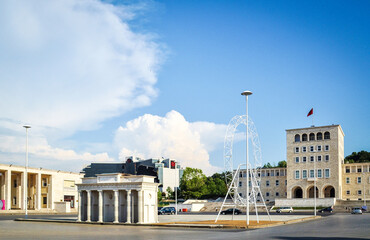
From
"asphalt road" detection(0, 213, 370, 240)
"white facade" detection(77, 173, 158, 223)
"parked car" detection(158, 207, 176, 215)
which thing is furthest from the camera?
"parked car" detection(158, 207, 176, 215)

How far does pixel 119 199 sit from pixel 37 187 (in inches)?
2460

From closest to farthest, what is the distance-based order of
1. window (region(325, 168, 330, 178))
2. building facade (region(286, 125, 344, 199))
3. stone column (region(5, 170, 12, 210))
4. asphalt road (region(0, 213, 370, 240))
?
asphalt road (region(0, 213, 370, 240)), stone column (region(5, 170, 12, 210)), building facade (region(286, 125, 344, 199)), window (region(325, 168, 330, 178))

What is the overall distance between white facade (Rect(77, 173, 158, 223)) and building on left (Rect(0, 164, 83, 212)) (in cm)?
4939

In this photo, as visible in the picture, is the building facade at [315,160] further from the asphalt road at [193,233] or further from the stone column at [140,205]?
the asphalt road at [193,233]

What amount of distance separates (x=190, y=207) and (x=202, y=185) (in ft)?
78.0

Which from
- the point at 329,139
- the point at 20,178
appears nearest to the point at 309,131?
the point at 329,139

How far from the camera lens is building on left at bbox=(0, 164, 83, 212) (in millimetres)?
93062

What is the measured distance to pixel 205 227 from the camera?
3903 centimetres

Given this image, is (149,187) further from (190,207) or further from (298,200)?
(298,200)

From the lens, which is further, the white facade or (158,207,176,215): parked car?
(158,207,176,215): parked car

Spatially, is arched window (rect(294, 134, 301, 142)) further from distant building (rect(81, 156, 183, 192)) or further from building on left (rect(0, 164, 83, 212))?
building on left (rect(0, 164, 83, 212))

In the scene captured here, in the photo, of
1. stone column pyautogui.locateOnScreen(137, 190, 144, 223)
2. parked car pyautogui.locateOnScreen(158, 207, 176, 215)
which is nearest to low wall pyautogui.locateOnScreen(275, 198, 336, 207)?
parked car pyautogui.locateOnScreen(158, 207, 176, 215)

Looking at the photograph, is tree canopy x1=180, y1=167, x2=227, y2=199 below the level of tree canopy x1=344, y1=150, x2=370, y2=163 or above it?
below

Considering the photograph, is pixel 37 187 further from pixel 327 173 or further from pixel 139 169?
pixel 327 173
